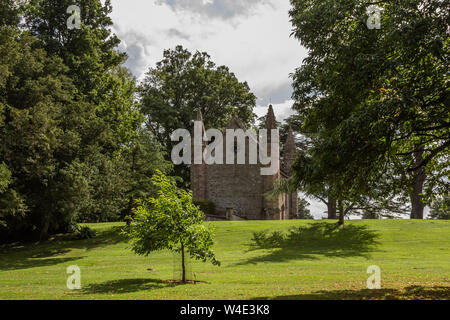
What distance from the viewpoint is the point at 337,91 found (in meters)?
9.98

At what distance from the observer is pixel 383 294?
363 inches

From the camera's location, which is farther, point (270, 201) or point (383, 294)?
point (270, 201)

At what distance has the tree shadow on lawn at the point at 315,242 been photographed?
1873 cm

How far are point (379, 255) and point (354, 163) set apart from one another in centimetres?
1133

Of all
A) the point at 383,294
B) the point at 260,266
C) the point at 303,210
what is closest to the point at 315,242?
the point at 260,266

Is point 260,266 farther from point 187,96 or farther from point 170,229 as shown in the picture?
point 187,96

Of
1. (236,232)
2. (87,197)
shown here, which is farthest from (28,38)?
(236,232)

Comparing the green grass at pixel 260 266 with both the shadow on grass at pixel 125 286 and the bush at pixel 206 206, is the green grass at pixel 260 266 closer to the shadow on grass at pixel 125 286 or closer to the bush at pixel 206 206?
the shadow on grass at pixel 125 286

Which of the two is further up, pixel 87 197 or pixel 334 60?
pixel 334 60

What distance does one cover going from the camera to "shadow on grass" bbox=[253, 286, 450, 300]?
8719 mm

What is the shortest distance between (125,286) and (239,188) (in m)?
25.0

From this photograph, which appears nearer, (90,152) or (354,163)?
(354,163)

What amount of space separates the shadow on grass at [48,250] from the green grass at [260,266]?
63 mm

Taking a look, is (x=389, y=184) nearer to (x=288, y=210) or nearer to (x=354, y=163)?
(x=354, y=163)
